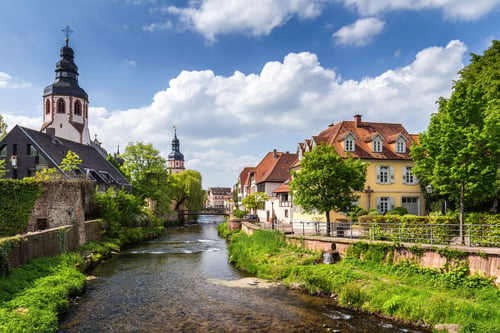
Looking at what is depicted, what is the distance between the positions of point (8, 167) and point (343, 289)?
3318cm

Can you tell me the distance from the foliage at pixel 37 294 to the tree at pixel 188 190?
152 feet

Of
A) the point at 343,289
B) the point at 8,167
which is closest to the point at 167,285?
the point at 343,289

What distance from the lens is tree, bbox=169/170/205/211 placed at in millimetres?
64688

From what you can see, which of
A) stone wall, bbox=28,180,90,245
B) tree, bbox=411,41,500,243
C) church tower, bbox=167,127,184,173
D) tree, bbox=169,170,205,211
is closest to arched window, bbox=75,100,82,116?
tree, bbox=169,170,205,211

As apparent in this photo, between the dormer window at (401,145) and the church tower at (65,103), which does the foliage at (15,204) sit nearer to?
the dormer window at (401,145)

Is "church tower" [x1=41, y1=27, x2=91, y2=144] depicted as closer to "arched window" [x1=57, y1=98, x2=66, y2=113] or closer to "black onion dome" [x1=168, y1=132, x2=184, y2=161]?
"arched window" [x1=57, y1=98, x2=66, y2=113]

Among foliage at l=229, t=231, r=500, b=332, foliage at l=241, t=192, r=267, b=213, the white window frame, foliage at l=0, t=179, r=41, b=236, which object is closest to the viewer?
foliage at l=229, t=231, r=500, b=332

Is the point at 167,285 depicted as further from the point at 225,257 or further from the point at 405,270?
the point at 405,270

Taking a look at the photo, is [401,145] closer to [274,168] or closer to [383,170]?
[383,170]

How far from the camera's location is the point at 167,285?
707 inches

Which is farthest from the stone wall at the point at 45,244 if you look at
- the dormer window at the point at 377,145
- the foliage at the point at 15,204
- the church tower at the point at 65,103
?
the church tower at the point at 65,103

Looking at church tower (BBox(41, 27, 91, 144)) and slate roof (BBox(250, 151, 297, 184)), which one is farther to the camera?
church tower (BBox(41, 27, 91, 144))

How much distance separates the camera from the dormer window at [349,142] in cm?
3045

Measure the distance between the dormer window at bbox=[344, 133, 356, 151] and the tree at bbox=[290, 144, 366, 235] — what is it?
8.60 meters
